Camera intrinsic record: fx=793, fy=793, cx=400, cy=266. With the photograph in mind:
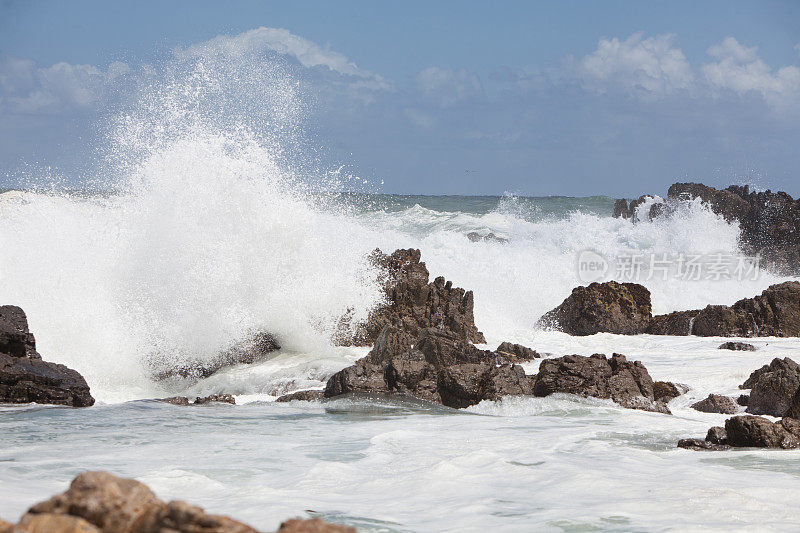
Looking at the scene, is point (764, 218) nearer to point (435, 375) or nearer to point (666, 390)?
point (666, 390)

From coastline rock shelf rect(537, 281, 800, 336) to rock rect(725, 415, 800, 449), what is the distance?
8331 millimetres

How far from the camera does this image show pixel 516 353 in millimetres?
11961

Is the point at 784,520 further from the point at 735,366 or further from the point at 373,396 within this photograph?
the point at 735,366

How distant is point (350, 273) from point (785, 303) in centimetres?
785

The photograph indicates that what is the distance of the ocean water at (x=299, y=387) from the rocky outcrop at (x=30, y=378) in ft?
1.10

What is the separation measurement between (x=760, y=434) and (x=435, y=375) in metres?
3.86

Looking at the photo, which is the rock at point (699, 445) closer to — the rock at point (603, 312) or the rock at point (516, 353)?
the rock at point (516, 353)

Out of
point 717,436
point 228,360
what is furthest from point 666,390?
point 228,360

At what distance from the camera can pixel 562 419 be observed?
7.83m

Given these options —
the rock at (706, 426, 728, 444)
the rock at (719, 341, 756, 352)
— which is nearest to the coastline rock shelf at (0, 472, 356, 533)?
the rock at (706, 426, 728, 444)

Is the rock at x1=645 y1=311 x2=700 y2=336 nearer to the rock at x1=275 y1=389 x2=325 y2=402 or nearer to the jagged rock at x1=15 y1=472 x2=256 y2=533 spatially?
the rock at x1=275 y1=389 x2=325 y2=402

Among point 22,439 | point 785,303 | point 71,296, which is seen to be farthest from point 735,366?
point 71,296

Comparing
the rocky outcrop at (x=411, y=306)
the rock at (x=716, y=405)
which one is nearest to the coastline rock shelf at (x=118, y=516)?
the rock at (x=716, y=405)

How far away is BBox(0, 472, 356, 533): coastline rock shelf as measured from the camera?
6.75ft
